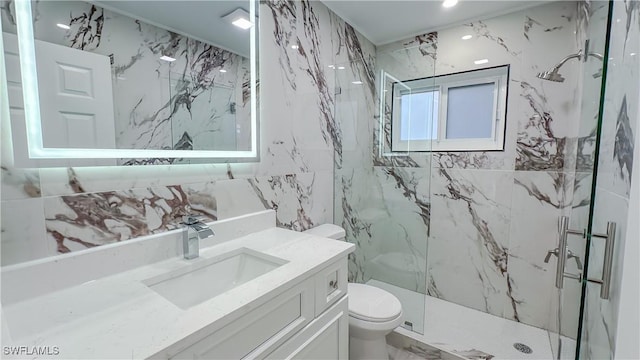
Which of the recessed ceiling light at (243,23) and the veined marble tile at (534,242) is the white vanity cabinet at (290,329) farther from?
the veined marble tile at (534,242)

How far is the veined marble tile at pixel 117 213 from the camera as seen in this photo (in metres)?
0.84

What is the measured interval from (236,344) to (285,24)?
1600 millimetres

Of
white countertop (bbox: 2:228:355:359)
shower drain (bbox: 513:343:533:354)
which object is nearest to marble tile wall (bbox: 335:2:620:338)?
shower drain (bbox: 513:343:533:354)

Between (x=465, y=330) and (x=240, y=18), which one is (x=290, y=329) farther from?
(x=465, y=330)

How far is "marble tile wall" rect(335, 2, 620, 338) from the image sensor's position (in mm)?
1823

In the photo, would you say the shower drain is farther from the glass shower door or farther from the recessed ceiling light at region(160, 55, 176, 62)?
the recessed ceiling light at region(160, 55, 176, 62)

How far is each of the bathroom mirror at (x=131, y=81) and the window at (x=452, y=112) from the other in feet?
4.08

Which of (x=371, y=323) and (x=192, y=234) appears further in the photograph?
(x=371, y=323)

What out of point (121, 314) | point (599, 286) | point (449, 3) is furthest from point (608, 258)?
point (449, 3)

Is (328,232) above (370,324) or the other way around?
above

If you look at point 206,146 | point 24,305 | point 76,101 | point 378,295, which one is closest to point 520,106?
point 378,295

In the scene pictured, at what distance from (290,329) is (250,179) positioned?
75 cm

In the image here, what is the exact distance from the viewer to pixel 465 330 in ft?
6.23

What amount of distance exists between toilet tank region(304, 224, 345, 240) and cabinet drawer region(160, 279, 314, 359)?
0.73m
